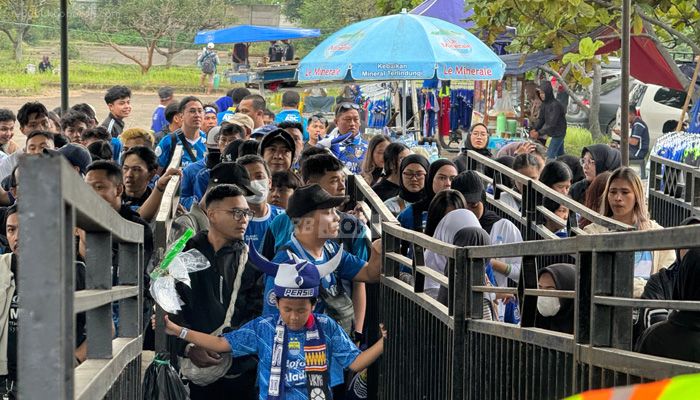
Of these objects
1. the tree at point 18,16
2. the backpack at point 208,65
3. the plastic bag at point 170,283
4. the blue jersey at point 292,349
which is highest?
the tree at point 18,16

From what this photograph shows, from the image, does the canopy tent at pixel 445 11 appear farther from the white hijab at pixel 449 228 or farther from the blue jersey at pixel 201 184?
the white hijab at pixel 449 228

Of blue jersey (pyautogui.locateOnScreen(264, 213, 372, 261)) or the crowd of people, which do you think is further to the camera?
blue jersey (pyautogui.locateOnScreen(264, 213, 372, 261))

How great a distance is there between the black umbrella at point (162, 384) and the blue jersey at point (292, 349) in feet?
2.81

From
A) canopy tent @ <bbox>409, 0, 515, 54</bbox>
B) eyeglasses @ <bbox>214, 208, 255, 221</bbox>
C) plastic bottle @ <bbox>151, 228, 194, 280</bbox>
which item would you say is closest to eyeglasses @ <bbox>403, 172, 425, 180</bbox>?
eyeglasses @ <bbox>214, 208, 255, 221</bbox>

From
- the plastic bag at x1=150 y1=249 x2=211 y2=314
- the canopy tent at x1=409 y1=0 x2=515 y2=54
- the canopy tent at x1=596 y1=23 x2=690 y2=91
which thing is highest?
the canopy tent at x1=409 y1=0 x2=515 y2=54

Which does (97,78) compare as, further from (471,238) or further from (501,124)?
(471,238)

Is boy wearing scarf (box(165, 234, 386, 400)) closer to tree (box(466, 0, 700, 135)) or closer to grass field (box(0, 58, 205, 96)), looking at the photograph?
tree (box(466, 0, 700, 135))

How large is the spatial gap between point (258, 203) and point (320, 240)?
3.31 feet

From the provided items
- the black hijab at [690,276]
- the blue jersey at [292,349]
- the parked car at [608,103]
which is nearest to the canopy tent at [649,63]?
the blue jersey at [292,349]

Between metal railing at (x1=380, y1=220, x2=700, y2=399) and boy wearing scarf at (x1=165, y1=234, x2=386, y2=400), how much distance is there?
1.18 ft

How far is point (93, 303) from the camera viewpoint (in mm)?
3449

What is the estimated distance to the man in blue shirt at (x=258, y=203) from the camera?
25.6 feet

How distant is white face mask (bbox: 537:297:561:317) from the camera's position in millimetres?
5527

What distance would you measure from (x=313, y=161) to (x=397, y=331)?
200 centimetres
